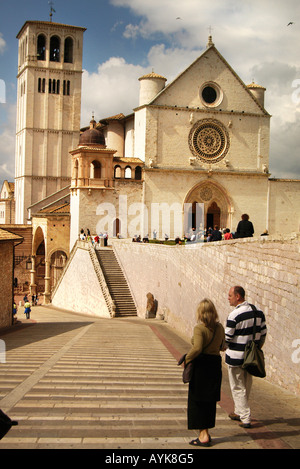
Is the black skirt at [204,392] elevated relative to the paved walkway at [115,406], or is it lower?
elevated

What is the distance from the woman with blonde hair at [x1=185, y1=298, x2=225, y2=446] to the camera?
236 inches

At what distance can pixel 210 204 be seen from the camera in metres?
41.4

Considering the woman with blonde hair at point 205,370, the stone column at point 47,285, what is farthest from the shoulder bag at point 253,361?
the stone column at point 47,285

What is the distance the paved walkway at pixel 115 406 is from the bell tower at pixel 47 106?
4598cm

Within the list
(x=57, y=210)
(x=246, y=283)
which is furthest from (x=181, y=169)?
(x=246, y=283)

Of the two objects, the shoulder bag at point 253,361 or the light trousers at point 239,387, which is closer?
the shoulder bag at point 253,361

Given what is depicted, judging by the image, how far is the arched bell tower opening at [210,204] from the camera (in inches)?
1607

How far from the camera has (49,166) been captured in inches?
2228

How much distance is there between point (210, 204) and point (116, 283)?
12.9m

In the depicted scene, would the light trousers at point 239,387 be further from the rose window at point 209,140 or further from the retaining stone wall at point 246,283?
the rose window at point 209,140

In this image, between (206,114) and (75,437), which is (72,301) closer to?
(206,114)

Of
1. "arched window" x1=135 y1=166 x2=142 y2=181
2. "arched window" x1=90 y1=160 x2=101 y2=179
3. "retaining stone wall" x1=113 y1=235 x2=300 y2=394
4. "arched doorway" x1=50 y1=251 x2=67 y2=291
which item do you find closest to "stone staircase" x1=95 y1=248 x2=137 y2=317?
"retaining stone wall" x1=113 y1=235 x2=300 y2=394

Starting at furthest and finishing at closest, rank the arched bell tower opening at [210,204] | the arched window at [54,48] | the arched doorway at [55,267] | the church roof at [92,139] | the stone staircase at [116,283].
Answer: the arched window at [54,48], the arched doorway at [55,267], the arched bell tower opening at [210,204], the church roof at [92,139], the stone staircase at [116,283]

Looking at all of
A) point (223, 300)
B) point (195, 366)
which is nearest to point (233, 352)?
point (195, 366)
